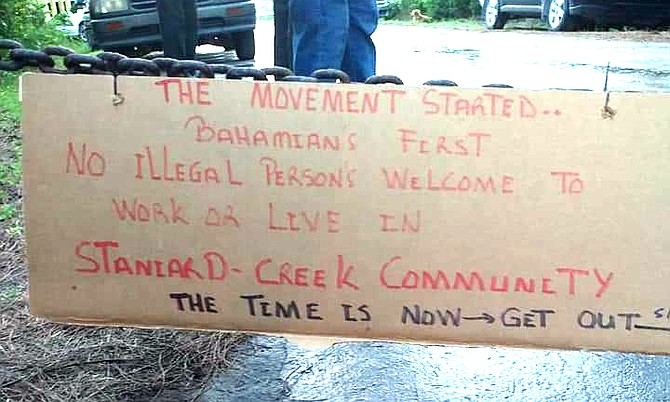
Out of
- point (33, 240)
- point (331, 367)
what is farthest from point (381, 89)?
point (331, 367)

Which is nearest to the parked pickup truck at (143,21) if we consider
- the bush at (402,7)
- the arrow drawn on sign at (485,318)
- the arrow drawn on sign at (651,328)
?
the arrow drawn on sign at (485,318)

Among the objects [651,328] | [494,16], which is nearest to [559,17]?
[494,16]

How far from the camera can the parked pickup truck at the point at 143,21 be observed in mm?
7539

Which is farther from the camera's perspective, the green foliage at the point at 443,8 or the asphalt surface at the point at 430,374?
the green foliage at the point at 443,8

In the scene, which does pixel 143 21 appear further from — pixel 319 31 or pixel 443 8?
pixel 443 8

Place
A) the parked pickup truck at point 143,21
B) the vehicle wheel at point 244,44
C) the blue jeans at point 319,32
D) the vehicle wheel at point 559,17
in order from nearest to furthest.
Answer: the blue jeans at point 319,32
the parked pickup truck at point 143,21
the vehicle wheel at point 244,44
the vehicle wheel at point 559,17

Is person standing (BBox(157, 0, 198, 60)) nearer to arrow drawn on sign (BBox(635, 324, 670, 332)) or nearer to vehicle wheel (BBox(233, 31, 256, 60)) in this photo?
arrow drawn on sign (BBox(635, 324, 670, 332))

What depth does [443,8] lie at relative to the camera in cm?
2122

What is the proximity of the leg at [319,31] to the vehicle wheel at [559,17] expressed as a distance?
36.9 ft

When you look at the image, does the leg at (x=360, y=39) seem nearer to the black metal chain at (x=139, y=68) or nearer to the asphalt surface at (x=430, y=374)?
the asphalt surface at (x=430, y=374)

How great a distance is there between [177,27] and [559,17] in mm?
11024

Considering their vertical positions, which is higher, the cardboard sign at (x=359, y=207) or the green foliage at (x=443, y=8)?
the cardboard sign at (x=359, y=207)

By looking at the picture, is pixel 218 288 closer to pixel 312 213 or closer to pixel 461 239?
pixel 312 213

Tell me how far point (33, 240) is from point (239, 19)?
610 cm
